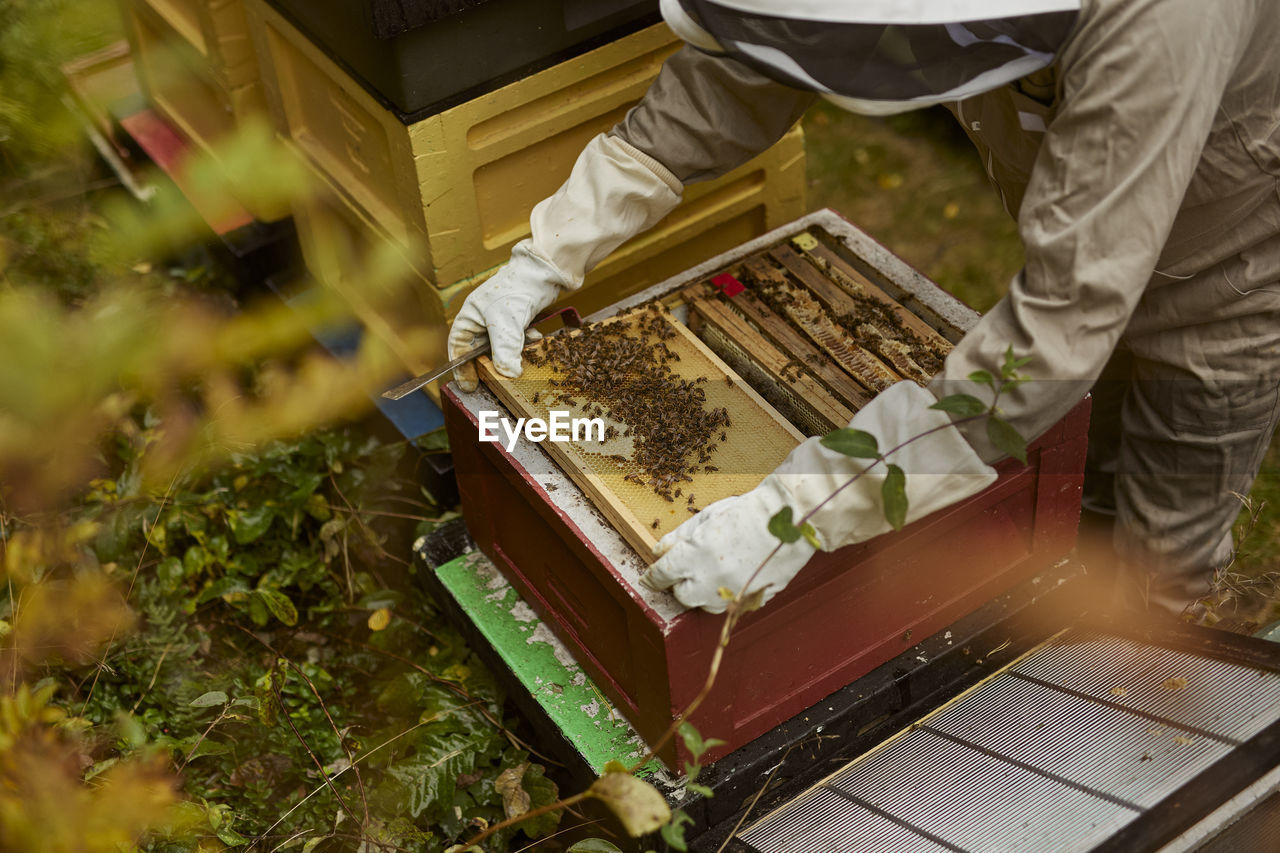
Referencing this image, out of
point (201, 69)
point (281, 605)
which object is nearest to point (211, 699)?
point (281, 605)

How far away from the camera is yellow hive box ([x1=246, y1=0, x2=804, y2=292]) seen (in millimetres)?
2793

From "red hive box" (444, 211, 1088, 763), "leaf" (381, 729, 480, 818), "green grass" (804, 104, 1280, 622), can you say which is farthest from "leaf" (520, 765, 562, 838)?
"green grass" (804, 104, 1280, 622)

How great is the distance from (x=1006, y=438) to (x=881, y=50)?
693mm

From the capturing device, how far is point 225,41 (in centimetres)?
356

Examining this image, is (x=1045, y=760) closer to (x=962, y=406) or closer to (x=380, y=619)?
(x=962, y=406)

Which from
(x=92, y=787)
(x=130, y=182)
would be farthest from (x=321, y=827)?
(x=130, y=182)

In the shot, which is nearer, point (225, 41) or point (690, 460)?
point (690, 460)

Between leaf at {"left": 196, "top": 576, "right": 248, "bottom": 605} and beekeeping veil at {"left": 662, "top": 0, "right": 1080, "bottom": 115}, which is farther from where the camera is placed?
leaf at {"left": 196, "top": 576, "right": 248, "bottom": 605}

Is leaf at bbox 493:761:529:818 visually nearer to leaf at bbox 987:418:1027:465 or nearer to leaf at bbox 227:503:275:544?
leaf at bbox 227:503:275:544

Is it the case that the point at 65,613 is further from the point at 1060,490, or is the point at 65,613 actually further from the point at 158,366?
the point at 1060,490

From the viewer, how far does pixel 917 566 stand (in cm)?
232

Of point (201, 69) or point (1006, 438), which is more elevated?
point (201, 69)

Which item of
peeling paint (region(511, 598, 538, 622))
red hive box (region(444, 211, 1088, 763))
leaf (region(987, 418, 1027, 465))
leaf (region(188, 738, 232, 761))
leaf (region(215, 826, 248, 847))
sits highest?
leaf (region(987, 418, 1027, 465))

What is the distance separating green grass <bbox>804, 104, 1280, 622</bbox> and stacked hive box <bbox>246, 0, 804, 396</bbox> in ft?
3.70
